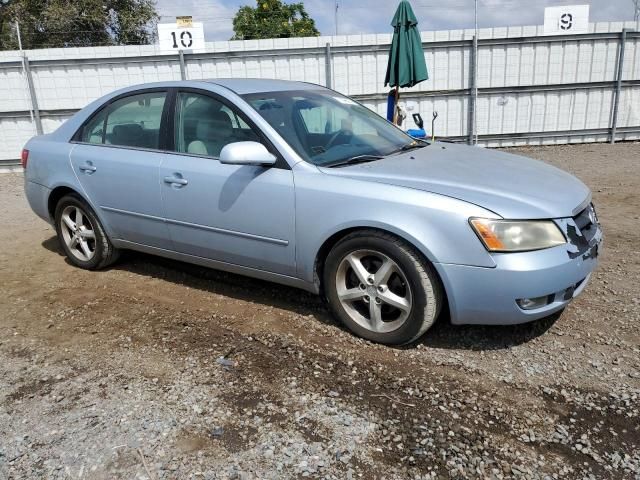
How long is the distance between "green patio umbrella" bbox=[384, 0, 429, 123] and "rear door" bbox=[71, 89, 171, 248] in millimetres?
4969

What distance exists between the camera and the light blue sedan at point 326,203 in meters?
3.01

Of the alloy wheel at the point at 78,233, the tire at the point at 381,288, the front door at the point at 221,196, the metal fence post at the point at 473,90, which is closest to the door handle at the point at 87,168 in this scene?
the alloy wheel at the point at 78,233

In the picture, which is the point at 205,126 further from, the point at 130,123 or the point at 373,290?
the point at 373,290

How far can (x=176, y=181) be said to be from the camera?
13.0 feet

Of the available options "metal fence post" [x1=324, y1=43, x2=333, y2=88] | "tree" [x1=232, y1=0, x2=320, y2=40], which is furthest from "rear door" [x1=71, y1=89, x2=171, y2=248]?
"tree" [x1=232, y1=0, x2=320, y2=40]

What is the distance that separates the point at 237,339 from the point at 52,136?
2.77 m

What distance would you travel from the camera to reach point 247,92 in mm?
3969

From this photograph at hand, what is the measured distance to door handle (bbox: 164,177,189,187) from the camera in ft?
12.8

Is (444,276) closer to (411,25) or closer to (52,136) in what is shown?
(52,136)

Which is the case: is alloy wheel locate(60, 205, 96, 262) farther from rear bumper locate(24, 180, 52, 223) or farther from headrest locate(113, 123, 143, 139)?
headrest locate(113, 123, 143, 139)

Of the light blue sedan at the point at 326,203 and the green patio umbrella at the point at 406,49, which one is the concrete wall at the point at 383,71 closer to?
the green patio umbrella at the point at 406,49

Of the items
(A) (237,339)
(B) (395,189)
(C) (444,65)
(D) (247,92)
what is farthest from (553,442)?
(C) (444,65)

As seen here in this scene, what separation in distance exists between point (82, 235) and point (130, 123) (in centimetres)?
114

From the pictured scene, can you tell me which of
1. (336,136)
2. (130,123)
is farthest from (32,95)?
(336,136)
